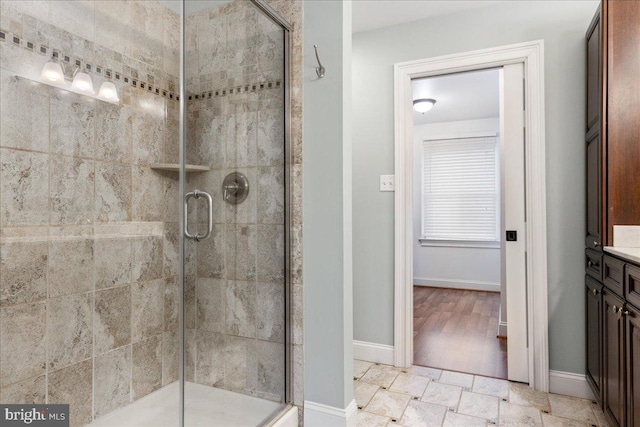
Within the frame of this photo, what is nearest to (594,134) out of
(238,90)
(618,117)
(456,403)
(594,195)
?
(618,117)

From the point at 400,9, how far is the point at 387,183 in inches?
46.7

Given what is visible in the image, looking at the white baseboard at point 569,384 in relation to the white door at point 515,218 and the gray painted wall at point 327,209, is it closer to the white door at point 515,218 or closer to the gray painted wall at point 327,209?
the white door at point 515,218

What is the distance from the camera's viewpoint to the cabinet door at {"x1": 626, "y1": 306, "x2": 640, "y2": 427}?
1.41 metres

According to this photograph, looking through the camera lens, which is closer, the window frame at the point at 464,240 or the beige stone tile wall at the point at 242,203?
the beige stone tile wall at the point at 242,203

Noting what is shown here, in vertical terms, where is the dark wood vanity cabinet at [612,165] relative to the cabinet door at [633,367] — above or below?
above

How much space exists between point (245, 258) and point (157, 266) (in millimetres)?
733

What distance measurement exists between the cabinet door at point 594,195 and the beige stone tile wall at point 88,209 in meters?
2.12

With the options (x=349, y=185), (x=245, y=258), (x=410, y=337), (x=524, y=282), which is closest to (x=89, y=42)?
(x=245, y=258)

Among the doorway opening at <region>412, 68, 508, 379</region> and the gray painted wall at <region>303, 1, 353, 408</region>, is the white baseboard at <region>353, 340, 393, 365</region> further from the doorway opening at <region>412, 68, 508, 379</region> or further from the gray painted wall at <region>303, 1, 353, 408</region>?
the doorway opening at <region>412, 68, 508, 379</region>

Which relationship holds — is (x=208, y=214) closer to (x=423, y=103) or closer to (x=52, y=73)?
(x=52, y=73)

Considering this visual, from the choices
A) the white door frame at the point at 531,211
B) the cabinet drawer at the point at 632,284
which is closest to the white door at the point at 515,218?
the white door frame at the point at 531,211

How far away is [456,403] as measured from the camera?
2182mm

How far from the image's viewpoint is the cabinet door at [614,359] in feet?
5.16

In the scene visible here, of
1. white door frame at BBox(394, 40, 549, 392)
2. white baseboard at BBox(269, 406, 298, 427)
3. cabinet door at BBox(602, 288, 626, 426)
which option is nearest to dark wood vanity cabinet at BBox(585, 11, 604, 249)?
white door frame at BBox(394, 40, 549, 392)
